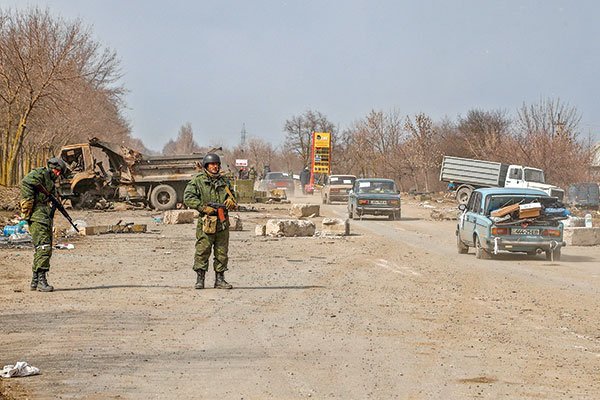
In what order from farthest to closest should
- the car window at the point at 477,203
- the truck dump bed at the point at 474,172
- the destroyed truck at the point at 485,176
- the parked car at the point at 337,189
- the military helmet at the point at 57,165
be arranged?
the parked car at the point at 337,189, the truck dump bed at the point at 474,172, the destroyed truck at the point at 485,176, the car window at the point at 477,203, the military helmet at the point at 57,165

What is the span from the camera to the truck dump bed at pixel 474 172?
4728cm

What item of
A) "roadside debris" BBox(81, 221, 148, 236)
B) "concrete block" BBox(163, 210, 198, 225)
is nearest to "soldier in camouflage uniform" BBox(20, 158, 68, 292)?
"roadside debris" BBox(81, 221, 148, 236)

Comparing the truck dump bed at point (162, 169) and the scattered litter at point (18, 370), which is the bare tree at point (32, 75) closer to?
the truck dump bed at point (162, 169)

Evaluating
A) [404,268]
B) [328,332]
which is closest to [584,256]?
[404,268]

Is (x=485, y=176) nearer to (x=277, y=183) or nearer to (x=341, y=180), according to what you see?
(x=341, y=180)

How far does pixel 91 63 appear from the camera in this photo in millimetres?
58031

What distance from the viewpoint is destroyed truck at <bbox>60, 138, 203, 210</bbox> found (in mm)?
36938

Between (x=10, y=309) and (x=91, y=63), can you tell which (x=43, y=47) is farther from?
(x=10, y=309)

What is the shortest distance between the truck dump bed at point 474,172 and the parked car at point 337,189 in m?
5.21

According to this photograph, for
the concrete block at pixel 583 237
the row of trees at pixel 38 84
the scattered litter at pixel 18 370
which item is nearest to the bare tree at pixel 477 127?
the row of trees at pixel 38 84

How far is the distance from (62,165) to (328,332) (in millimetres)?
5480

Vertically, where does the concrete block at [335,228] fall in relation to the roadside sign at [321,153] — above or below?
below

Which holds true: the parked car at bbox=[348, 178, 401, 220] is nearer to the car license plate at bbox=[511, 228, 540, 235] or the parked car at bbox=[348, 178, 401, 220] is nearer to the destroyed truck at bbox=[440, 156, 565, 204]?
the destroyed truck at bbox=[440, 156, 565, 204]

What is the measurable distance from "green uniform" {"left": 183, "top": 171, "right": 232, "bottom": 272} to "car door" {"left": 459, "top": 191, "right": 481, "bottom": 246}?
825cm
